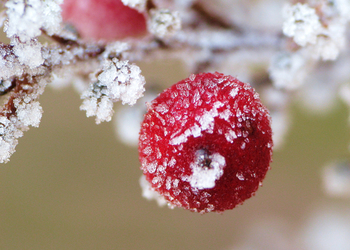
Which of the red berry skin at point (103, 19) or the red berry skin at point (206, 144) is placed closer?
the red berry skin at point (206, 144)

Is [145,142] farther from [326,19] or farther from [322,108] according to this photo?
[322,108]

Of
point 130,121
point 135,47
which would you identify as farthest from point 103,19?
point 130,121

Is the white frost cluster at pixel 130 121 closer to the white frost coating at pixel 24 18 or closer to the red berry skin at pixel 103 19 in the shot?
the red berry skin at pixel 103 19

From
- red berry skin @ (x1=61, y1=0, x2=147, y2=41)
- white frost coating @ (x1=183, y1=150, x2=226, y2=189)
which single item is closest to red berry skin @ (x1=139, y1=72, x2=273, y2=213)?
white frost coating @ (x1=183, y1=150, x2=226, y2=189)

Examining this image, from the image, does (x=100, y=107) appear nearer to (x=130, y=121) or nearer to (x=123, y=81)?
(x=123, y=81)

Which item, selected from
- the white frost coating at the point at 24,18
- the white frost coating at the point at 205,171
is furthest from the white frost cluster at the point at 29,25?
the white frost coating at the point at 205,171

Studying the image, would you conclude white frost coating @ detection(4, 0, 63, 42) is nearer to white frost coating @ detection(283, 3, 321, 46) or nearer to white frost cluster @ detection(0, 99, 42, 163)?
white frost cluster @ detection(0, 99, 42, 163)

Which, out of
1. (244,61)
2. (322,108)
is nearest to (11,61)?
(244,61)
